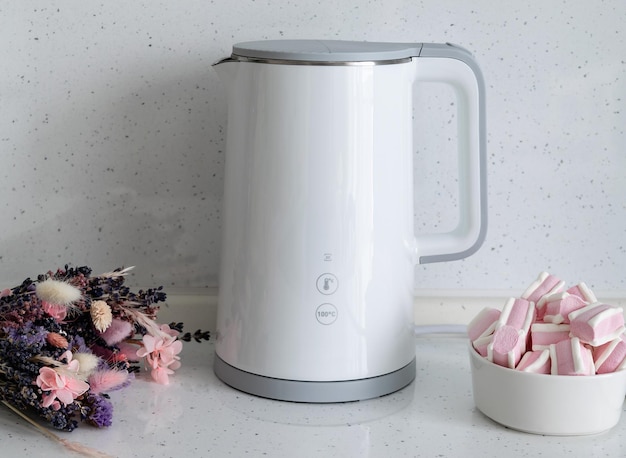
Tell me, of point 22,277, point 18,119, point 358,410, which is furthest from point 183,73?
point 358,410

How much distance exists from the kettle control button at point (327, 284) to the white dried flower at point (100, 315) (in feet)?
0.64

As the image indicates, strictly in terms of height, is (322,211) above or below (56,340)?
above

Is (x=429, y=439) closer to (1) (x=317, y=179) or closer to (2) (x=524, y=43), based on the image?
(1) (x=317, y=179)

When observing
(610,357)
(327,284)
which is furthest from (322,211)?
(610,357)

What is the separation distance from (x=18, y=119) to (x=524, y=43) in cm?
57

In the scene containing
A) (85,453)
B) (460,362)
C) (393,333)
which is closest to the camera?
(85,453)

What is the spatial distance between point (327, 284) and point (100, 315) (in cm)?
21

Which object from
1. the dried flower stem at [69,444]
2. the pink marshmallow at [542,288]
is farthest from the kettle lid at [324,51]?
the dried flower stem at [69,444]

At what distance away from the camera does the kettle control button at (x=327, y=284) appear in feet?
2.69

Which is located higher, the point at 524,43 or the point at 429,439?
the point at 524,43

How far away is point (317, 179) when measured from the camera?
0.81 metres

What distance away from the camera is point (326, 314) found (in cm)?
83

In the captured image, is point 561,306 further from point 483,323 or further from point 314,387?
point 314,387

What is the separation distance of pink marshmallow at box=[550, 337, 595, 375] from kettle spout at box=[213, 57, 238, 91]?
382 mm
